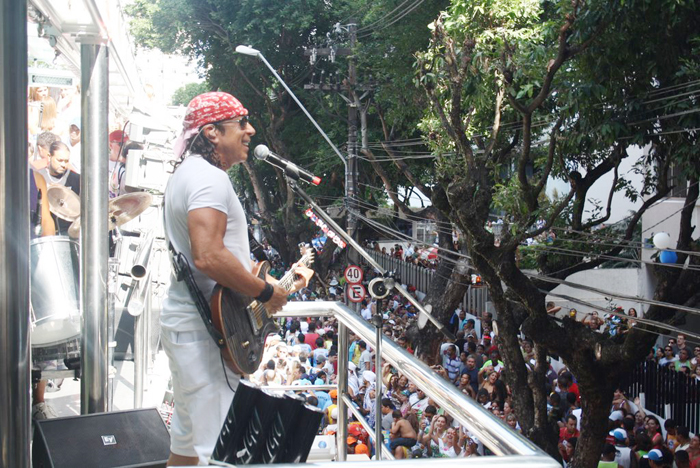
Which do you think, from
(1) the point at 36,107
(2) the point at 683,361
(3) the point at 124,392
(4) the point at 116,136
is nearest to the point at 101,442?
(3) the point at 124,392

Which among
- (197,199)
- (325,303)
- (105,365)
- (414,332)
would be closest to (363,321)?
(325,303)

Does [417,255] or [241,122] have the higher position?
[241,122]

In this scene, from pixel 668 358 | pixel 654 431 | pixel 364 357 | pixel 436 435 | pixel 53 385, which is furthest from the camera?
pixel 668 358

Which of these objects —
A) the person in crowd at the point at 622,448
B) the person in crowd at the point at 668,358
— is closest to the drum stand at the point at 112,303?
the person in crowd at the point at 622,448

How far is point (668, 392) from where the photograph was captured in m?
12.3

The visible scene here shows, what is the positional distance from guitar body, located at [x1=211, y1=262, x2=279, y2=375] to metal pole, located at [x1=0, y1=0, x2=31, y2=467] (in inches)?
24.7

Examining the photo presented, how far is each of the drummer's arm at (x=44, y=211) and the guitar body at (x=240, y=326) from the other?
2.70 m

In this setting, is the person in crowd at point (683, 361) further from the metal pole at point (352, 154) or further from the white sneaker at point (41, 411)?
the white sneaker at point (41, 411)

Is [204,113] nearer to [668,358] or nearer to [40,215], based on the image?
[40,215]

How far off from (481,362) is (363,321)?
11198 mm

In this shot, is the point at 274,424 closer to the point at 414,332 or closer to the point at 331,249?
the point at 414,332

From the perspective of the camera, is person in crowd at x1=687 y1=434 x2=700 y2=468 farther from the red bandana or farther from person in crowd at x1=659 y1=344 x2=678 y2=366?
the red bandana

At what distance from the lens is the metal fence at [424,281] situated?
930 inches

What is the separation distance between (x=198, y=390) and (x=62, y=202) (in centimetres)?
301
